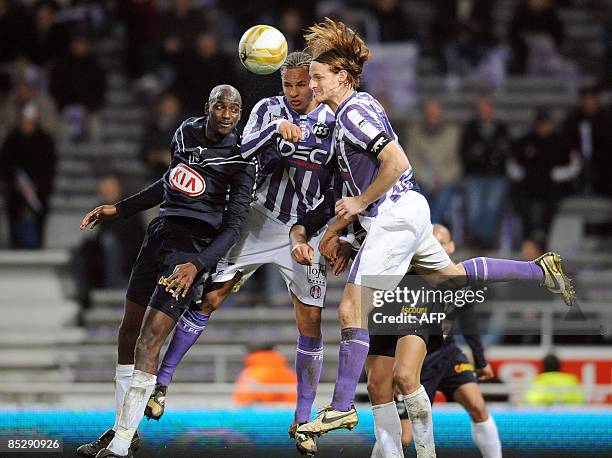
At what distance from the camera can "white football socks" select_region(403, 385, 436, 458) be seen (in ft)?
23.6

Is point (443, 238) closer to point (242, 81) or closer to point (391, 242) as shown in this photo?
point (391, 242)

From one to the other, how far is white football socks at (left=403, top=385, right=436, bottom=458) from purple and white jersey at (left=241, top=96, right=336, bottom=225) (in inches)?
52.6

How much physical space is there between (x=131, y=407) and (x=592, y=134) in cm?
692

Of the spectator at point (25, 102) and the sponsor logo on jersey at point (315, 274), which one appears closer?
the sponsor logo on jersey at point (315, 274)

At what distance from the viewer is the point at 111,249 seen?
12.1 m

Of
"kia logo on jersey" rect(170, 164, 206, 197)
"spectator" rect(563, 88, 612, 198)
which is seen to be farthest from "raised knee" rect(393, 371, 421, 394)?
"spectator" rect(563, 88, 612, 198)

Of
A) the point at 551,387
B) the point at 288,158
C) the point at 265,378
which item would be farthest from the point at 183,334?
the point at 551,387

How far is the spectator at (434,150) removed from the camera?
488 inches

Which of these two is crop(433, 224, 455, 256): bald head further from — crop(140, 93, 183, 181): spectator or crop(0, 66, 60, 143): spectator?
crop(0, 66, 60, 143): spectator

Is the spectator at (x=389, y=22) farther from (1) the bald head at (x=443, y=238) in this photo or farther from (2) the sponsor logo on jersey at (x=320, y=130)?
(2) the sponsor logo on jersey at (x=320, y=130)

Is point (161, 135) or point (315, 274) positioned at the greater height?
point (161, 135)

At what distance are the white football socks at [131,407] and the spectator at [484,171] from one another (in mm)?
5928

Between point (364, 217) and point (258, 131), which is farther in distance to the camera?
point (258, 131)

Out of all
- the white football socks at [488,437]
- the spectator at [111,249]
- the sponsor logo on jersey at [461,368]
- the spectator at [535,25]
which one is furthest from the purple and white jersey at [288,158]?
the spectator at [535,25]
